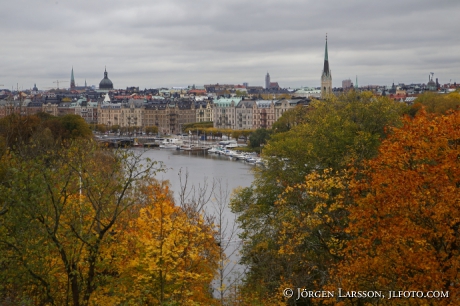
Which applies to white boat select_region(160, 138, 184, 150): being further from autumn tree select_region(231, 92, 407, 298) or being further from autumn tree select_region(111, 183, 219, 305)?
autumn tree select_region(111, 183, 219, 305)

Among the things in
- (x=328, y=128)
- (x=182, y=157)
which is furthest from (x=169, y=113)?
(x=328, y=128)

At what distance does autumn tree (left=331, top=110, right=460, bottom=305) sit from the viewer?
6684 mm

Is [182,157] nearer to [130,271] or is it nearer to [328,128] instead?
[328,128]

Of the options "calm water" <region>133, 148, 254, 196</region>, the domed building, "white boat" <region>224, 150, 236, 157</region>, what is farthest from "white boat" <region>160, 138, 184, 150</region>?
the domed building

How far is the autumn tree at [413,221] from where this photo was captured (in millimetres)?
6684

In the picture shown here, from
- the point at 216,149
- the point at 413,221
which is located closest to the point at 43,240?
the point at 413,221

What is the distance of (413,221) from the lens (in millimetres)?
7191

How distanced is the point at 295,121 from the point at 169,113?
41.4m

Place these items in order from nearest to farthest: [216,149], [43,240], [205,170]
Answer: [43,240] < [205,170] < [216,149]

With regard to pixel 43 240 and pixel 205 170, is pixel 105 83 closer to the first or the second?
pixel 205 170

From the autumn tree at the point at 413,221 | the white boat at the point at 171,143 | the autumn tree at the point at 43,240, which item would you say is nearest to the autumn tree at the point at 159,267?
the autumn tree at the point at 43,240

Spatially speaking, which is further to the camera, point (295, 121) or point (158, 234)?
point (295, 121)

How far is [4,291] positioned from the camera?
22.8ft

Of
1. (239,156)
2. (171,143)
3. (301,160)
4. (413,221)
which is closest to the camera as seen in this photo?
(413,221)
